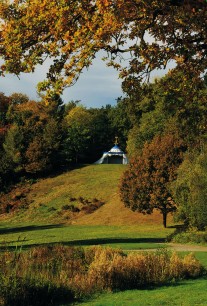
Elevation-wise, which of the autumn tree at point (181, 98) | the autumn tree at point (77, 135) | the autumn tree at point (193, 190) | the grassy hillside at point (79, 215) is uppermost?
the autumn tree at point (77, 135)

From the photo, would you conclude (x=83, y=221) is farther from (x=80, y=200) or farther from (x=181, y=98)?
(x=181, y=98)

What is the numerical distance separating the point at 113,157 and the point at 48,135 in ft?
56.9

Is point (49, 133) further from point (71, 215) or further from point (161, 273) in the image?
point (161, 273)

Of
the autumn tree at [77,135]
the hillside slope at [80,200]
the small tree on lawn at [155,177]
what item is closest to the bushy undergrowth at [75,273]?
the small tree on lawn at [155,177]

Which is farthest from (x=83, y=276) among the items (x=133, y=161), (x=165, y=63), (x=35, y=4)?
(x=133, y=161)

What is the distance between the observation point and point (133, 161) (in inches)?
1885

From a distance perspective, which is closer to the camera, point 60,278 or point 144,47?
point 144,47

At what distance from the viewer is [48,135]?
3078 inches

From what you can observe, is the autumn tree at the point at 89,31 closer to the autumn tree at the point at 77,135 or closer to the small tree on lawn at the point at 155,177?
the small tree on lawn at the point at 155,177

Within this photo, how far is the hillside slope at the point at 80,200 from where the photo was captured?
55.5 metres

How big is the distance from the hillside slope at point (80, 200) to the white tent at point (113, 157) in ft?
26.5

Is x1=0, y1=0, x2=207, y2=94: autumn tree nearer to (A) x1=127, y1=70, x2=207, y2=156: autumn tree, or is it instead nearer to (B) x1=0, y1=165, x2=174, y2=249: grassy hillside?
(A) x1=127, y1=70, x2=207, y2=156: autumn tree

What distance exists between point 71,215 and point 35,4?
52560 mm

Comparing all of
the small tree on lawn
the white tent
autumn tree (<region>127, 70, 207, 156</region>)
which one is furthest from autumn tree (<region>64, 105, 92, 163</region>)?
autumn tree (<region>127, 70, 207, 156</region>)
